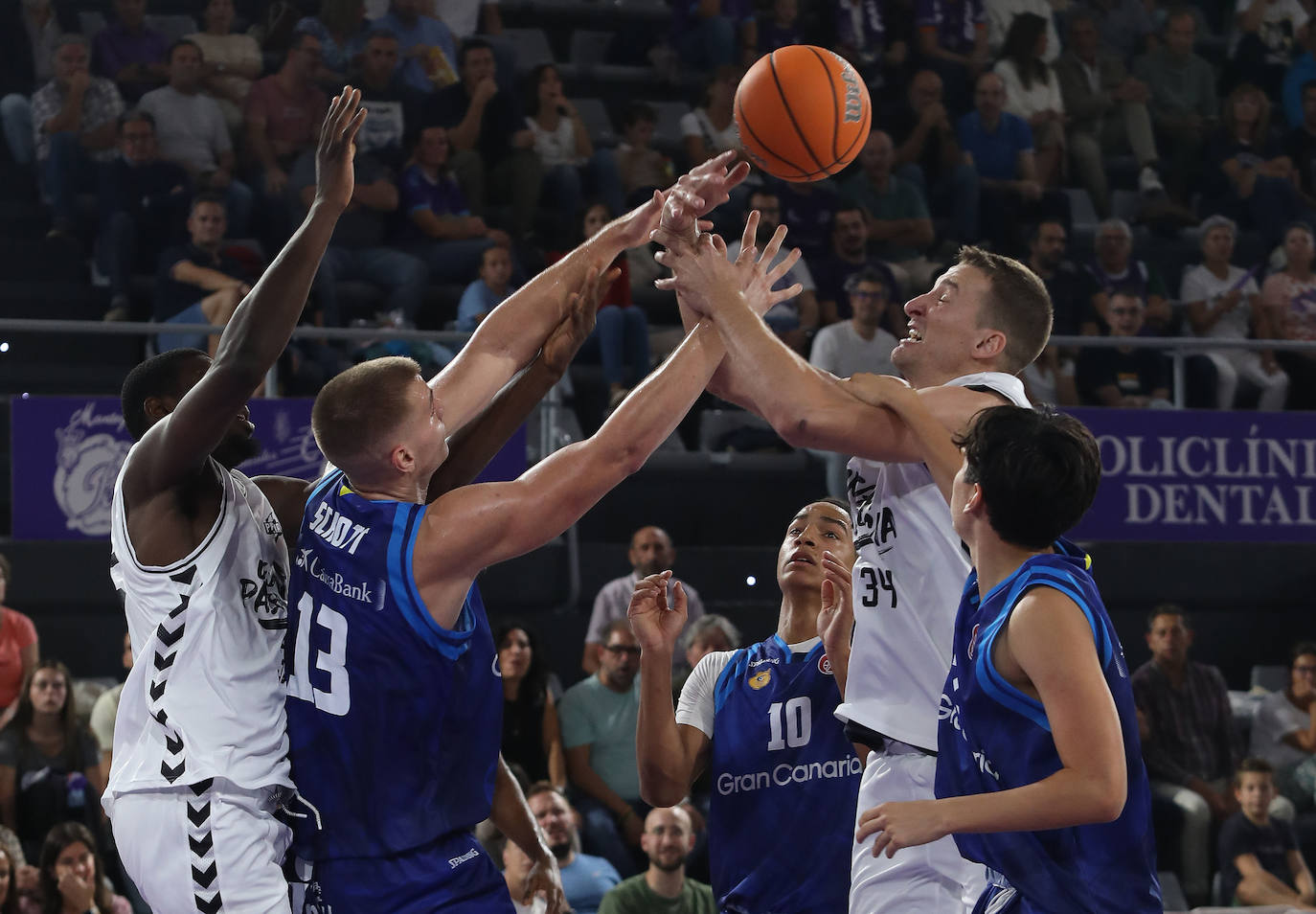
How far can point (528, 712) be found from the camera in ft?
28.7

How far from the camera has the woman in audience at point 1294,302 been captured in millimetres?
11820

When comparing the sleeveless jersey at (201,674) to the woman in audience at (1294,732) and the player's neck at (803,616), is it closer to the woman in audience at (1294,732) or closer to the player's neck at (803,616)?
the player's neck at (803,616)

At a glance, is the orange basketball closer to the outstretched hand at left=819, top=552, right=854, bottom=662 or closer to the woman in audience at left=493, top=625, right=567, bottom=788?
the outstretched hand at left=819, top=552, right=854, bottom=662

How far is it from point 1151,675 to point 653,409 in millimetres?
6800

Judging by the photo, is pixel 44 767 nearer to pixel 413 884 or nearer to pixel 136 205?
pixel 136 205

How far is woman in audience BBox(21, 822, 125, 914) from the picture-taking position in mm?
7261

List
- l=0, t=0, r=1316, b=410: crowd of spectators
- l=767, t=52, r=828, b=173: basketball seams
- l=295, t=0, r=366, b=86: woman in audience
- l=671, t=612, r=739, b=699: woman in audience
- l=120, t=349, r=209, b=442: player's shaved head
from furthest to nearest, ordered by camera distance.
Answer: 1. l=295, t=0, r=366, b=86: woman in audience
2. l=0, t=0, r=1316, b=410: crowd of spectators
3. l=671, t=612, r=739, b=699: woman in audience
4. l=767, t=52, r=828, b=173: basketball seams
5. l=120, t=349, r=209, b=442: player's shaved head

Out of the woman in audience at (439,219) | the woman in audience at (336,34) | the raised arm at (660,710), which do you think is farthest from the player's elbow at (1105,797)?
the woman in audience at (336,34)

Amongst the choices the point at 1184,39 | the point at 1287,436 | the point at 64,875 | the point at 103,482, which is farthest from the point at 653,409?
the point at 1184,39

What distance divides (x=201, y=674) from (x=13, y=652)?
5.39m

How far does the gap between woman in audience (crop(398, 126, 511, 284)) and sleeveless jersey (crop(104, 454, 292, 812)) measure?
751 centimetres

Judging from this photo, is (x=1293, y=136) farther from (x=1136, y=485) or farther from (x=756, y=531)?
(x=756, y=531)

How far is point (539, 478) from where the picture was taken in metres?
3.74

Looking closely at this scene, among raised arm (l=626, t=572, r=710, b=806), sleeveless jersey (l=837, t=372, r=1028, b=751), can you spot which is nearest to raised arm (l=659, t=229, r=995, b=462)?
sleeveless jersey (l=837, t=372, r=1028, b=751)
